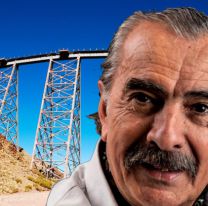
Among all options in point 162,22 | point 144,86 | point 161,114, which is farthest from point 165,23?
point 161,114

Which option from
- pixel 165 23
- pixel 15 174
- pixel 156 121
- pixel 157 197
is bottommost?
pixel 157 197

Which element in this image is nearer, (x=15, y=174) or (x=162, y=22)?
(x=162, y=22)

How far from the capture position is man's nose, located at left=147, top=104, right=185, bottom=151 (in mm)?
1321

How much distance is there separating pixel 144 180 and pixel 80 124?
40.9 feet

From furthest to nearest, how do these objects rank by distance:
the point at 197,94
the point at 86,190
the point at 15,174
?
the point at 15,174
the point at 86,190
the point at 197,94

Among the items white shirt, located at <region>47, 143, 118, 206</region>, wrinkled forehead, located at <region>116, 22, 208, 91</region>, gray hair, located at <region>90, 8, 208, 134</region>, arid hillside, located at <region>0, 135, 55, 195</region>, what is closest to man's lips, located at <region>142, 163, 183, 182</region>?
white shirt, located at <region>47, 143, 118, 206</region>

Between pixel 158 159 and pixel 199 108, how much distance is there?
252mm

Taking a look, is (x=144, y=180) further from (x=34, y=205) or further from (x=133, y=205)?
(x=34, y=205)

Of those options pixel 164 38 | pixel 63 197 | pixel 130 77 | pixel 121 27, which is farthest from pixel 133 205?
pixel 121 27

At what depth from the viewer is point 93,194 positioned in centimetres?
151

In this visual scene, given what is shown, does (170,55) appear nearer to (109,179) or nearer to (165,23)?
(165,23)

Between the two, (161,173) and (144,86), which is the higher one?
(144,86)

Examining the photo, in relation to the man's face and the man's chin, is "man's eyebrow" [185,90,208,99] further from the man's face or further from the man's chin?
the man's chin

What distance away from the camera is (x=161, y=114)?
1374 millimetres
